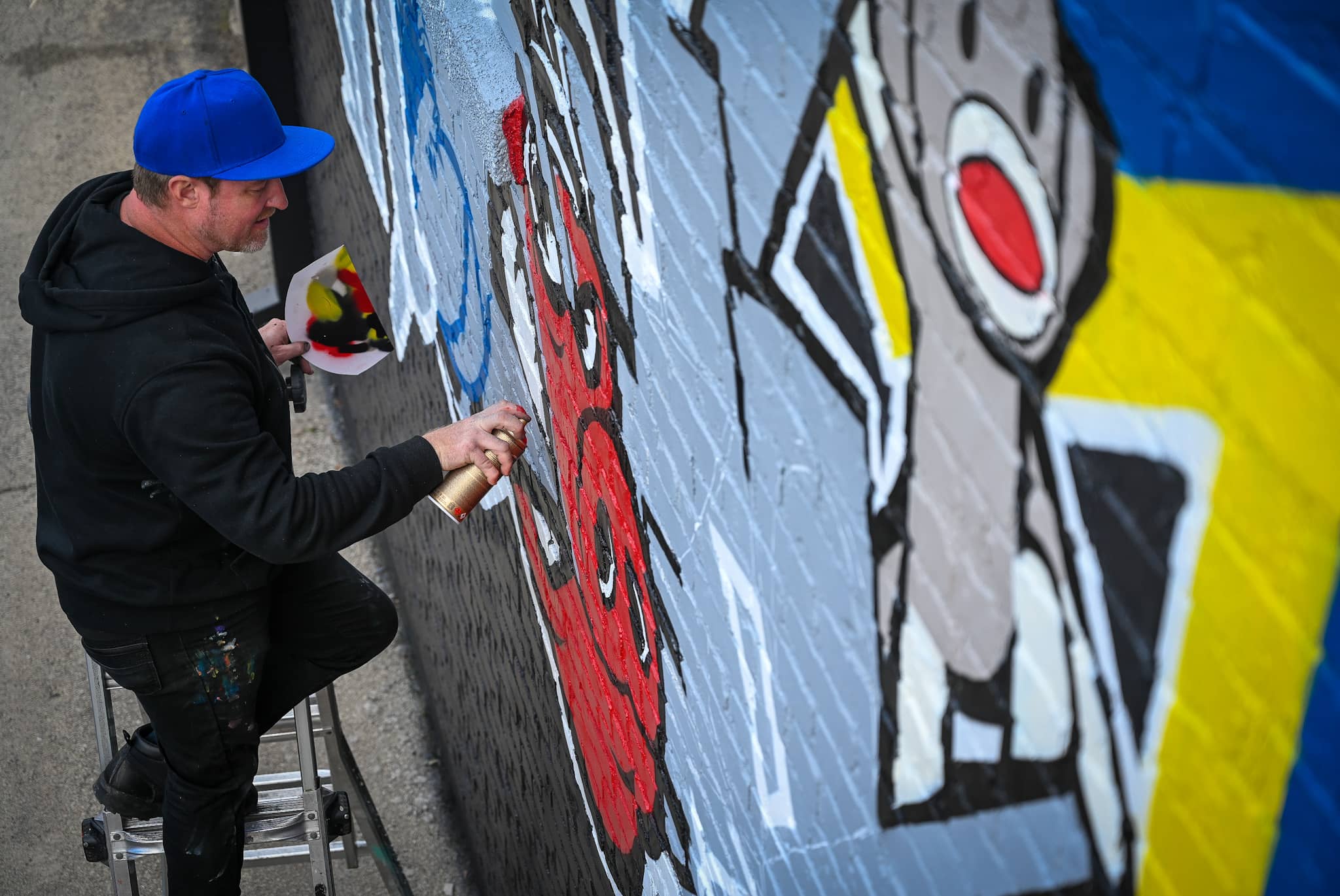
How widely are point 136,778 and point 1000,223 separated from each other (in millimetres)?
2874

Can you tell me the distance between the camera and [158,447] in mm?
2184

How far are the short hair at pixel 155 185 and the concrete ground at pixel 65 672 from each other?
2.52 m

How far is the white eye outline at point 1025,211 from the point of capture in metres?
0.87

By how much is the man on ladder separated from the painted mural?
0.72 m

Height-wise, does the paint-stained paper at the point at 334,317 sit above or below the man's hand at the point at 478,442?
below

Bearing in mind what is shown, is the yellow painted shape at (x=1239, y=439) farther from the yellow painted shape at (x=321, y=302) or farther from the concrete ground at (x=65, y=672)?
the concrete ground at (x=65, y=672)

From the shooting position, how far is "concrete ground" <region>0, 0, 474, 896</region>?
4102mm

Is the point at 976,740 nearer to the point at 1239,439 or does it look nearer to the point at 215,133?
the point at 1239,439

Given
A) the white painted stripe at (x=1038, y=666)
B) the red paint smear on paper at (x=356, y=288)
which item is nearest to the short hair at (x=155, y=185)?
the red paint smear on paper at (x=356, y=288)

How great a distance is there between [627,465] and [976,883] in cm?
95

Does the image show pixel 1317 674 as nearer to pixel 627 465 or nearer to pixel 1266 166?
pixel 1266 166

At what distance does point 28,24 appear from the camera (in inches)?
357

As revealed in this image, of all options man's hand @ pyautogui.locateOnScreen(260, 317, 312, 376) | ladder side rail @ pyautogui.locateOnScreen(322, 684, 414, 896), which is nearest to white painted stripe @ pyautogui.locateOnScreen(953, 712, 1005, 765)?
man's hand @ pyautogui.locateOnScreen(260, 317, 312, 376)

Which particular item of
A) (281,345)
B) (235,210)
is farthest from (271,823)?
(235,210)
